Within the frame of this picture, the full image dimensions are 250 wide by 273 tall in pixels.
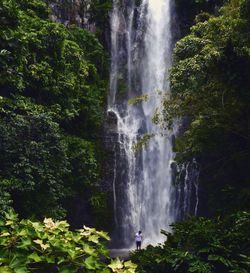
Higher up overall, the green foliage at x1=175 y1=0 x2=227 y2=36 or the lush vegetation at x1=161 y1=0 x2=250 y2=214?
the green foliage at x1=175 y1=0 x2=227 y2=36

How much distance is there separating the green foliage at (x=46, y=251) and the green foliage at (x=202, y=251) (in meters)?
1.69

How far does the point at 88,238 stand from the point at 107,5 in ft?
75.1

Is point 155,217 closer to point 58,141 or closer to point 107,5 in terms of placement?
point 58,141

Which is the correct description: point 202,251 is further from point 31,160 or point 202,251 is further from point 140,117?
point 140,117

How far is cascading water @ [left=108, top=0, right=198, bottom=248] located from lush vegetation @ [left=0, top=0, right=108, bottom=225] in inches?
59.4

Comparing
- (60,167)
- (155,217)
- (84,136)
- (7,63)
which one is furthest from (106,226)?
(7,63)

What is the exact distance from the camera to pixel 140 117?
2184 centimetres

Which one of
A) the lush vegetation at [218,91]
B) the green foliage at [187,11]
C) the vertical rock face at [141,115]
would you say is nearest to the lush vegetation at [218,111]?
the lush vegetation at [218,91]

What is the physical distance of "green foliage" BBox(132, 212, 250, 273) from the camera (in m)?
4.50

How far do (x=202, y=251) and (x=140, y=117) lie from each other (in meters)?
17.4

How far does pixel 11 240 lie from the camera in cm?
300

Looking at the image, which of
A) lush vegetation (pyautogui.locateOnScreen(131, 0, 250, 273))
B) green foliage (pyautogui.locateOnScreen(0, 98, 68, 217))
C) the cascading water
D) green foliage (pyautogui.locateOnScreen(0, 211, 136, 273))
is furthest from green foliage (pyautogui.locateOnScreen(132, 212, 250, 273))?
the cascading water

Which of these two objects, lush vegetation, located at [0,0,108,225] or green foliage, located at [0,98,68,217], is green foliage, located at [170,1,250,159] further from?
lush vegetation, located at [0,0,108,225]

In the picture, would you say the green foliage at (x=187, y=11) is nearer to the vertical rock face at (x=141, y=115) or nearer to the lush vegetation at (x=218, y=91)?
the vertical rock face at (x=141, y=115)
